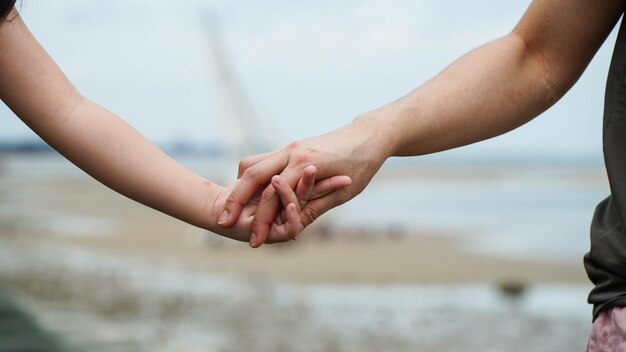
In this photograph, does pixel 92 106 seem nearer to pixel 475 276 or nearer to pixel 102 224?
pixel 475 276

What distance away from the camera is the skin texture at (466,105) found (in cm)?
178

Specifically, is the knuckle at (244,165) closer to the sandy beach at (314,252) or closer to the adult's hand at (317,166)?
the adult's hand at (317,166)

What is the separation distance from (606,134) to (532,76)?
0.42 metres

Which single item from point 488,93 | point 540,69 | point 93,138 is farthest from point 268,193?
point 540,69

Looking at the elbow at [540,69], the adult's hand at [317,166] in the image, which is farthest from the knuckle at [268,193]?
the elbow at [540,69]

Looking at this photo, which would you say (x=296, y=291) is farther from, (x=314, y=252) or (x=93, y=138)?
(x=93, y=138)

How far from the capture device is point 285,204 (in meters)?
1.86

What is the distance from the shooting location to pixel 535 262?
1262cm

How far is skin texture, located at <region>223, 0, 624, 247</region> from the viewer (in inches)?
70.0

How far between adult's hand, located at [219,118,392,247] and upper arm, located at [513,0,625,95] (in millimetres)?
371

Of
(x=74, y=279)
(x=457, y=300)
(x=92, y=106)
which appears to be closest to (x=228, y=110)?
(x=74, y=279)

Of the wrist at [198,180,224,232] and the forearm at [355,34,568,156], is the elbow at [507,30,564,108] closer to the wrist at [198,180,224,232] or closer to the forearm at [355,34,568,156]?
the forearm at [355,34,568,156]

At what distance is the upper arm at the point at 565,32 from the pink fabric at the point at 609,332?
579mm

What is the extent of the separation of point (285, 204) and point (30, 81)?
600 millimetres
